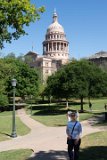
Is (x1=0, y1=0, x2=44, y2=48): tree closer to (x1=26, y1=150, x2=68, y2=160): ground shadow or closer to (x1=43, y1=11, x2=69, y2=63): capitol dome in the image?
(x1=26, y1=150, x2=68, y2=160): ground shadow

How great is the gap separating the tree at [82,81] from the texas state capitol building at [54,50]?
11510 centimetres

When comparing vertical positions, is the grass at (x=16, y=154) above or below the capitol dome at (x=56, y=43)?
below

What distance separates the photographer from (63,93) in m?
48.6

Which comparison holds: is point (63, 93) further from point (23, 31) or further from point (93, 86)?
point (23, 31)

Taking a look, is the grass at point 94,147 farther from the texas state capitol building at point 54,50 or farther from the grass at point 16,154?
the texas state capitol building at point 54,50

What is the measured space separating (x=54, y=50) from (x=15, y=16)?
15733cm

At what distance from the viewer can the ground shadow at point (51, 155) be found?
581 inches

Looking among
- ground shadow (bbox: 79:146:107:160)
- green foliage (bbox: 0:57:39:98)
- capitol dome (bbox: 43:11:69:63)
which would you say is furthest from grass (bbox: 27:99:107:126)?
capitol dome (bbox: 43:11:69:63)

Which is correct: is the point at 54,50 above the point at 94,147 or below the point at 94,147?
above

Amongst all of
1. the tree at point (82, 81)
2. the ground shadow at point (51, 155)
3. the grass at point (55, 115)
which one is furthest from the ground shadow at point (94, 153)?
the tree at point (82, 81)

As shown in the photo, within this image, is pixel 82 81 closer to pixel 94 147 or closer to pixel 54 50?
pixel 94 147

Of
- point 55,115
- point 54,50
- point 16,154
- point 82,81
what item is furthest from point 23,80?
point 54,50

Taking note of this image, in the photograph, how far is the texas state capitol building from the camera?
16450cm

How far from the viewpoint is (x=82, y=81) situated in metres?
45.9
